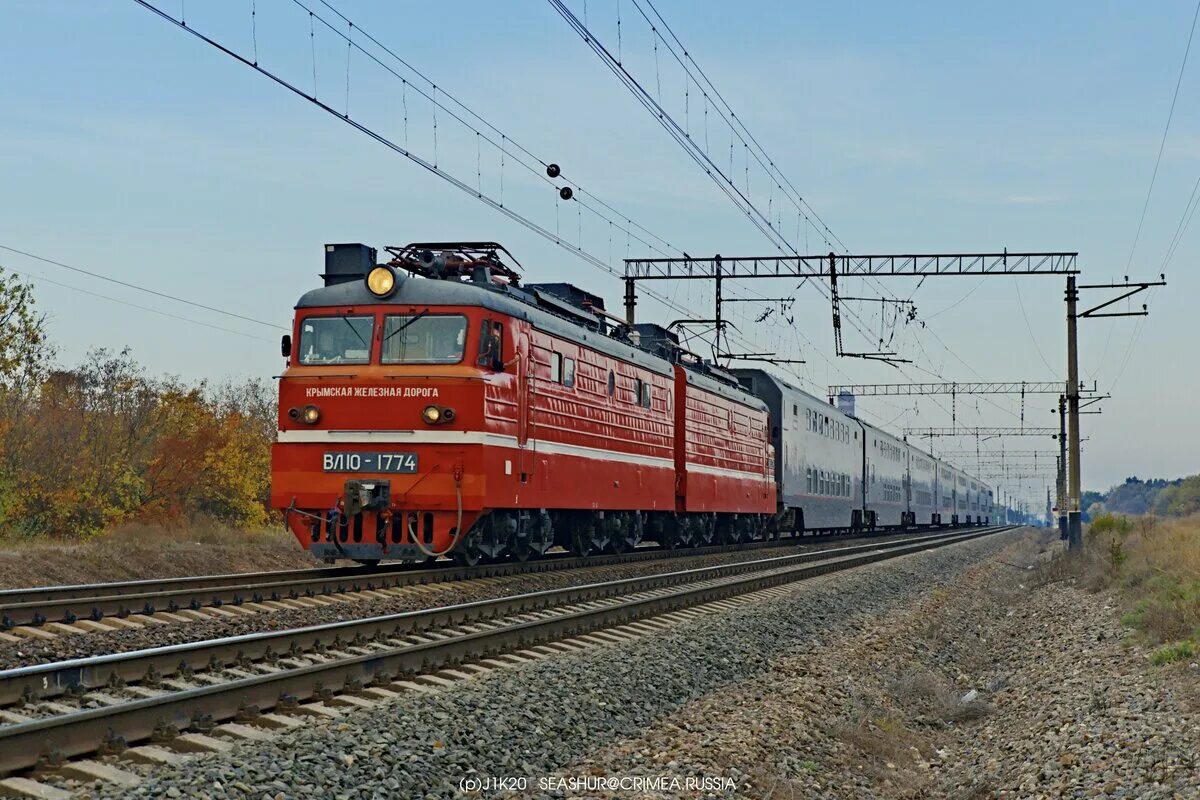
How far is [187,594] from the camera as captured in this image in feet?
41.1

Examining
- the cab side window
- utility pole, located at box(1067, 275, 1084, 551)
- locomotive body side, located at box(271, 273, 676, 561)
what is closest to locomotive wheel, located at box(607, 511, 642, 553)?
locomotive body side, located at box(271, 273, 676, 561)

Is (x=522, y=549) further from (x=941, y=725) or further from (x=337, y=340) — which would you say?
(x=941, y=725)

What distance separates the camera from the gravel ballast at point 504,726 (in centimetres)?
623

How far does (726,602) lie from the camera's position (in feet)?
55.7

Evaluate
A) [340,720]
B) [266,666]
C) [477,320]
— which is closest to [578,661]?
[266,666]

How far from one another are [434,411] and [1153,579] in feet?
35.6

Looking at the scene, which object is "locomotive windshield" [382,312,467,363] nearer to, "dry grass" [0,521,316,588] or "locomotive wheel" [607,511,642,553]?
"dry grass" [0,521,316,588]

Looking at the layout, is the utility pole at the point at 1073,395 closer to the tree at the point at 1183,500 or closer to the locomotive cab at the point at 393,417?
the locomotive cab at the point at 393,417

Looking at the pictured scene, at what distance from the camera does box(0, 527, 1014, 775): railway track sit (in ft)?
21.1

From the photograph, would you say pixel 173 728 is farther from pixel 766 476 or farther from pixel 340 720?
pixel 766 476

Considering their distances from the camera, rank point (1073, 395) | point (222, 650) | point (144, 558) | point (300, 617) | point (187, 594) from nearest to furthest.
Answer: point (222, 650), point (300, 617), point (187, 594), point (144, 558), point (1073, 395)

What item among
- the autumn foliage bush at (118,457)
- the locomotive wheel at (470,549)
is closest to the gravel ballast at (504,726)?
the locomotive wheel at (470,549)

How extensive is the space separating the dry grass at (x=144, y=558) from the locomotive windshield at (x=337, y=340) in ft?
13.1

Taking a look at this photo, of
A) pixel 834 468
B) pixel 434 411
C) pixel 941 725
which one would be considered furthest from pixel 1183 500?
pixel 941 725
